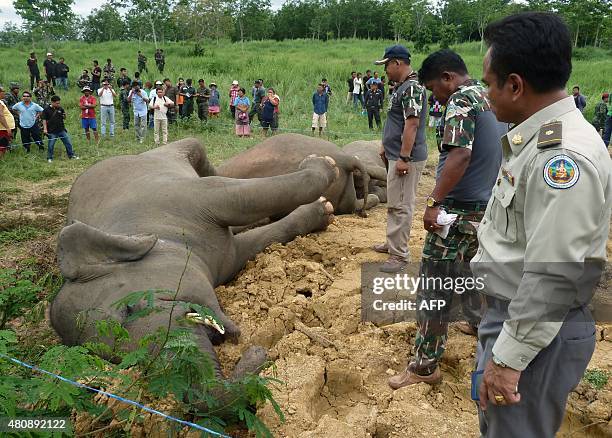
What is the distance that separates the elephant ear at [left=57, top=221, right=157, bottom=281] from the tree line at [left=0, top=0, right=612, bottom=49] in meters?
27.2

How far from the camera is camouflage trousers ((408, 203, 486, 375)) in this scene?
3207mm

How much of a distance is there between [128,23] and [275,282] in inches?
2211

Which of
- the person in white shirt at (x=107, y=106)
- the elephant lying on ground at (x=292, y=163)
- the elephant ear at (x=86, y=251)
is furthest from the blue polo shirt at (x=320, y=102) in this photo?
the elephant ear at (x=86, y=251)

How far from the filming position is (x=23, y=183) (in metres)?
9.12

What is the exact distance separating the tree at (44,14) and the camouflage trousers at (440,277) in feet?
113

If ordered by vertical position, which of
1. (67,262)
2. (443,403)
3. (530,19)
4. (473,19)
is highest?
(473,19)

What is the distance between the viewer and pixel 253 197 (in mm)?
4684

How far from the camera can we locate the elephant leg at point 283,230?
506cm

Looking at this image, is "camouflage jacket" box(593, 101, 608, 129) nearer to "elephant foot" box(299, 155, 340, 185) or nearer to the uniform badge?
"elephant foot" box(299, 155, 340, 185)

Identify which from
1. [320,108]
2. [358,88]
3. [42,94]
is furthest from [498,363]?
[358,88]

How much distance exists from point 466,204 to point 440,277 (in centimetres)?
50

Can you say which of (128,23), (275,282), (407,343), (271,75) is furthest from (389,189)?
(128,23)

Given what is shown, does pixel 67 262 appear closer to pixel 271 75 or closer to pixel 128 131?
pixel 128 131

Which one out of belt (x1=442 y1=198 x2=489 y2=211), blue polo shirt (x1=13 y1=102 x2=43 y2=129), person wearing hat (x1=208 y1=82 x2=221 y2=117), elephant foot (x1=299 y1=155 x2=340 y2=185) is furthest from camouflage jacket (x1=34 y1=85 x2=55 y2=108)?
belt (x1=442 y1=198 x2=489 y2=211)
